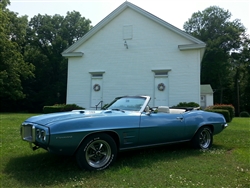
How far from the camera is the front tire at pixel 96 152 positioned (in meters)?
3.72

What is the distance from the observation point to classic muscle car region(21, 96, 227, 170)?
354 cm

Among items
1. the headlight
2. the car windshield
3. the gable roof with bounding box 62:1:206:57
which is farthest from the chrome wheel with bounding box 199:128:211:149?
the gable roof with bounding box 62:1:206:57

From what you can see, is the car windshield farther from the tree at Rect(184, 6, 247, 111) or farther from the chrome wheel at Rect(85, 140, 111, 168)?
the tree at Rect(184, 6, 247, 111)

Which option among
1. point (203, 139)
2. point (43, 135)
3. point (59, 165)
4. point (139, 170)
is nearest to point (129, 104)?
point (139, 170)

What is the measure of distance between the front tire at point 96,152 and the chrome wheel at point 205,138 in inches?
103

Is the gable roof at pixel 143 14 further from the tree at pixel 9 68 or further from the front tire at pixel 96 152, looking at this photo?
the tree at pixel 9 68

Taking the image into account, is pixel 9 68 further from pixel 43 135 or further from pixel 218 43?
pixel 218 43

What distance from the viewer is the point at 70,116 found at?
12.7 ft

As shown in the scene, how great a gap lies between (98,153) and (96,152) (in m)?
0.05

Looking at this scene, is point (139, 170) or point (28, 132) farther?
point (28, 132)

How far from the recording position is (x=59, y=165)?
418 centimetres

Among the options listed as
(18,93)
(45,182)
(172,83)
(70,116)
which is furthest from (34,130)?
(18,93)

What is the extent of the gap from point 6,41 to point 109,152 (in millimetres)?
28153

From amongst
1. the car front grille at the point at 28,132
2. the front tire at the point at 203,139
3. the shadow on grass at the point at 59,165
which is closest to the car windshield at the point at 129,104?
the shadow on grass at the point at 59,165
